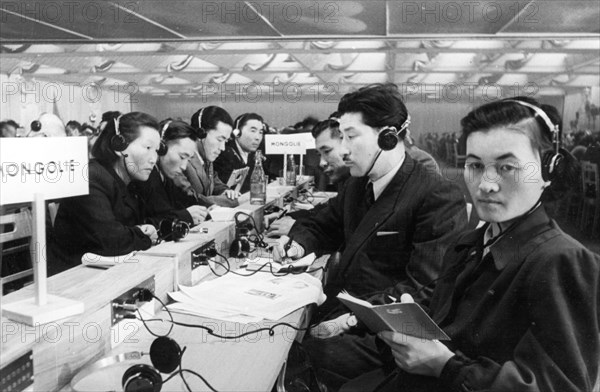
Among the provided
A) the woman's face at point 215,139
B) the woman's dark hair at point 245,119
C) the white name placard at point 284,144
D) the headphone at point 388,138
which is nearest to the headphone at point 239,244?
the headphone at point 388,138

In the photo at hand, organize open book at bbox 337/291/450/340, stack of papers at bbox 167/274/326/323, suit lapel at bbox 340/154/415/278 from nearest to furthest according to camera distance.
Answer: open book at bbox 337/291/450/340 → stack of papers at bbox 167/274/326/323 → suit lapel at bbox 340/154/415/278

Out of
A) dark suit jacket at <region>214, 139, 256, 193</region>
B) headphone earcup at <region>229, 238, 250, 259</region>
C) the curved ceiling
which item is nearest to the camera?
headphone earcup at <region>229, 238, 250, 259</region>

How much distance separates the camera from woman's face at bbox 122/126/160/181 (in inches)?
88.2

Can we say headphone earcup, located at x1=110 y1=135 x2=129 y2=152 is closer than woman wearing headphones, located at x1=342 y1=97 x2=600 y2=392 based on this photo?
No

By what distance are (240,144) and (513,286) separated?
337cm

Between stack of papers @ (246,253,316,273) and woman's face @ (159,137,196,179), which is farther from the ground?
woman's face @ (159,137,196,179)

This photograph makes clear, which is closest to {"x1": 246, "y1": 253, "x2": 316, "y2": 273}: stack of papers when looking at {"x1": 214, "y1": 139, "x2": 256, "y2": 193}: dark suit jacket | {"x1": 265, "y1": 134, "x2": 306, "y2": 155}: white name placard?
{"x1": 265, "y1": 134, "x2": 306, "y2": 155}: white name placard

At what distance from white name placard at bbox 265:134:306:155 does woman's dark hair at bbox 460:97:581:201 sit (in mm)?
2702

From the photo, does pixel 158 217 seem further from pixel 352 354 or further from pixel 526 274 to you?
pixel 526 274

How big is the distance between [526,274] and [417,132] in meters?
2.96

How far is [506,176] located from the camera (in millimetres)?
1128

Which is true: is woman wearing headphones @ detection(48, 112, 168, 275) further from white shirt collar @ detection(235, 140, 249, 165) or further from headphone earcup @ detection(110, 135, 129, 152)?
white shirt collar @ detection(235, 140, 249, 165)

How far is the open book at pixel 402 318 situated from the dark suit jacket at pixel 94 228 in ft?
3.91

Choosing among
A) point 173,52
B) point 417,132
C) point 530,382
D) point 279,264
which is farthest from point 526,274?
point 173,52
